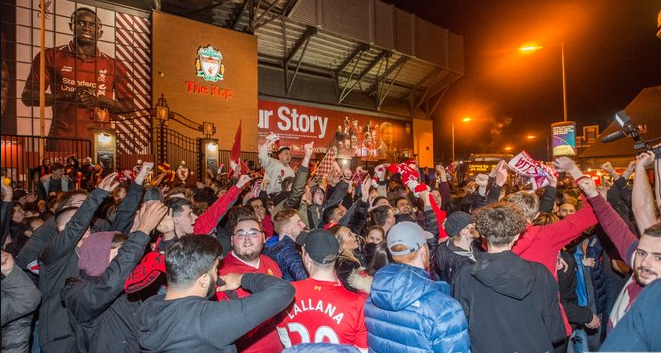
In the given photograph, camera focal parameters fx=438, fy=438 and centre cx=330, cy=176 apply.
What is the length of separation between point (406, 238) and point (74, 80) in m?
19.0

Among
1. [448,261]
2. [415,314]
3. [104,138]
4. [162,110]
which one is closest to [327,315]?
[415,314]

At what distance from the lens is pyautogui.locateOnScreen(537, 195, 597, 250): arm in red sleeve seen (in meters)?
3.84

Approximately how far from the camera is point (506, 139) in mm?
44719

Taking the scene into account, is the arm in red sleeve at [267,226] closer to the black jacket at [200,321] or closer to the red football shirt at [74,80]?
the black jacket at [200,321]

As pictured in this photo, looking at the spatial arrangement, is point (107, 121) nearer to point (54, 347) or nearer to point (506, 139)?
point (54, 347)

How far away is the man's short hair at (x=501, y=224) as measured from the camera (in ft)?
10.3

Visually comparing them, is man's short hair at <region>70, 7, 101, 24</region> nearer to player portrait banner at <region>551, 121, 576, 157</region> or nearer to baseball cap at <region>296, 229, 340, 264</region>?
baseball cap at <region>296, 229, 340, 264</region>

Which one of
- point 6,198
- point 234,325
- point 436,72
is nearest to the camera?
point 234,325

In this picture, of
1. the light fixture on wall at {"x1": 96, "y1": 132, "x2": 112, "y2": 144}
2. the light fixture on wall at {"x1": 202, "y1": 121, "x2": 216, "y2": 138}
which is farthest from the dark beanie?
the light fixture on wall at {"x1": 202, "y1": 121, "x2": 216, "y2": 138}

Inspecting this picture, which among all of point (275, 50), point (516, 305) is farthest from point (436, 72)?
point (516, 305)

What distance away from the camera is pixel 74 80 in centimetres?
1788

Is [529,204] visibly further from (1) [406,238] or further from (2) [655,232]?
(1) [406,238]

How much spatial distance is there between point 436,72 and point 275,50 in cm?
1314

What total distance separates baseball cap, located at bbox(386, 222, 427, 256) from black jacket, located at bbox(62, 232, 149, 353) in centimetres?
173
